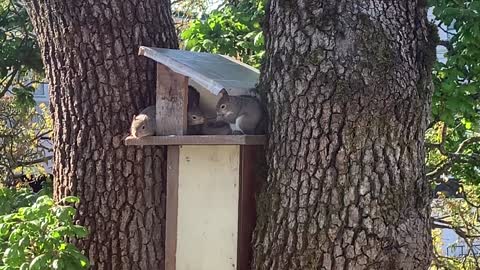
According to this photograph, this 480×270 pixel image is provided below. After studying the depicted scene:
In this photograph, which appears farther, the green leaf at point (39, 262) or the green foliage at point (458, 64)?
the green foliage at point (458, 64)

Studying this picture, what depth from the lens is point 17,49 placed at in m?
4.67

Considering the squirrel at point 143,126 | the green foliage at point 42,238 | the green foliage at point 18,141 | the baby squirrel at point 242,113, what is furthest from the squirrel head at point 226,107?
the green foliage at point 18,141

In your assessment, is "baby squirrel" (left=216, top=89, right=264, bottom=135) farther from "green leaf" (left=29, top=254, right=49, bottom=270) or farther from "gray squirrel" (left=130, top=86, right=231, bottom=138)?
"green leaf" (left=29, top=254, right=49, bottom=270)

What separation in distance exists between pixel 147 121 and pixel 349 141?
0.76 metres

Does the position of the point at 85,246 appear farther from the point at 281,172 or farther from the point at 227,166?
the point at 281,172

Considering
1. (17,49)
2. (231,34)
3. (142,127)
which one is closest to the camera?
(142,127)

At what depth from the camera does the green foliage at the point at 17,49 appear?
15.3ft

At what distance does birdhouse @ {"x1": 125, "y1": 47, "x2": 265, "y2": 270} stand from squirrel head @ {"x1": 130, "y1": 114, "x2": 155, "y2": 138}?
0.02m

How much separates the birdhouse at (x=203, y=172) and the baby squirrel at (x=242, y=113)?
0.04m

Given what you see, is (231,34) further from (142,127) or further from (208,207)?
(208,207)

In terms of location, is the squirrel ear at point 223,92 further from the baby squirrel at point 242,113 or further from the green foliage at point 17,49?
the green foliage at point 17,49

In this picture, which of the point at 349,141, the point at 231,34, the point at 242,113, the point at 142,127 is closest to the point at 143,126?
the point at 142,127

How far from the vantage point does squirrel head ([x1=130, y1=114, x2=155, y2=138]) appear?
92.3 inches

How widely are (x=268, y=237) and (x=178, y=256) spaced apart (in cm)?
41
